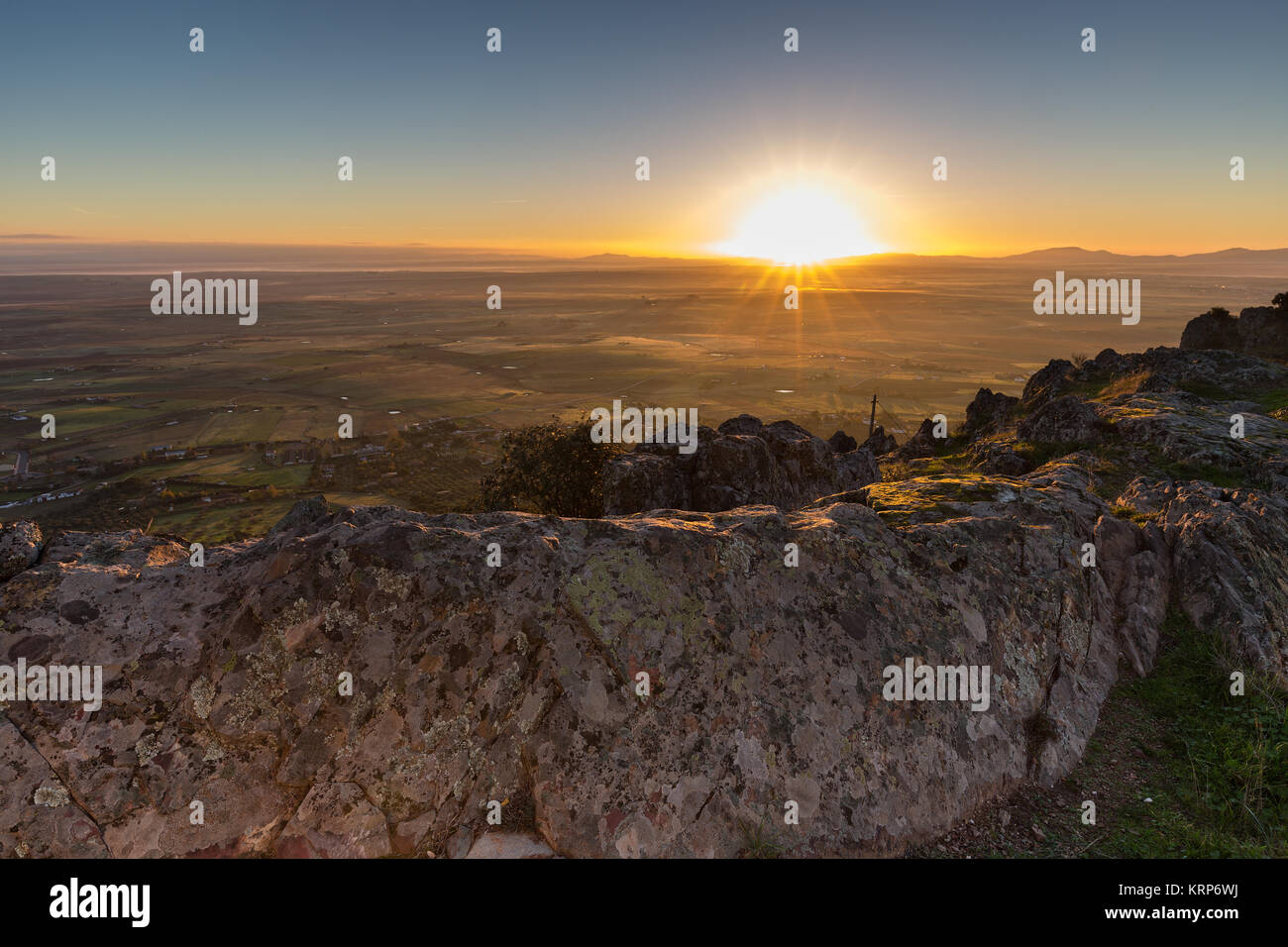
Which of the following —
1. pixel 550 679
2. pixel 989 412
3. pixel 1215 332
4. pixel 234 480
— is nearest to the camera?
pixel 550 679

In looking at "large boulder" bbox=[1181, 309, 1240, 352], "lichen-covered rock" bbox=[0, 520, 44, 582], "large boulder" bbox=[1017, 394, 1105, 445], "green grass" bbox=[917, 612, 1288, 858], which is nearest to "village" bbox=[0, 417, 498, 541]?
"large boulder" bbox=[1017, 394, 1105, 445]

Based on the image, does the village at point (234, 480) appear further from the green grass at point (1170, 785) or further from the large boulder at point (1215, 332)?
the large boulder at point (1215, 332)

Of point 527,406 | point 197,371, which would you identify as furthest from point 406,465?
point 197,371

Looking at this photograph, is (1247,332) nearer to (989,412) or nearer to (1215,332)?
(1215,332)

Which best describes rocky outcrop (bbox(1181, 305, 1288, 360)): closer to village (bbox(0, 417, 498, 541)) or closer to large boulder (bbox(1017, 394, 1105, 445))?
large boulder (bbox(1017, 394, 1105, 445))

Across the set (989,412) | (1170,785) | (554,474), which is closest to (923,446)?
(989,412)

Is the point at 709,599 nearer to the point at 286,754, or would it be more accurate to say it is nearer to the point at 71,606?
the point at 286,754
